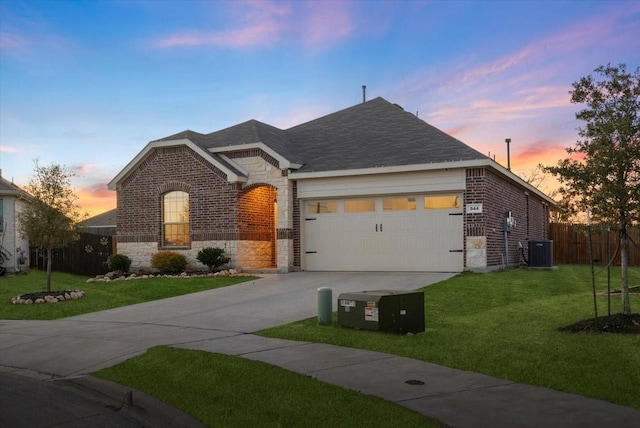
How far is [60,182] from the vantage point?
16906 mm

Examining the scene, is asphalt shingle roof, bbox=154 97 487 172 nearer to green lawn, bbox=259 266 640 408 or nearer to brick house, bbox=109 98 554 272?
brick house, bbox=109 98 554 272

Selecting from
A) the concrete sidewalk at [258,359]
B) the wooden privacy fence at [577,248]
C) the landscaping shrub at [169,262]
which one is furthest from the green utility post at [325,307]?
the wooden privacy fence at [577,248]

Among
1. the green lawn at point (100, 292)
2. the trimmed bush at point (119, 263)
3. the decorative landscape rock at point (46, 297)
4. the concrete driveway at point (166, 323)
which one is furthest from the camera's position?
the trimmed bush at point (119, 263)

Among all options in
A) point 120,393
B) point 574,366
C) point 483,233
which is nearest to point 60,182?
point 120,393

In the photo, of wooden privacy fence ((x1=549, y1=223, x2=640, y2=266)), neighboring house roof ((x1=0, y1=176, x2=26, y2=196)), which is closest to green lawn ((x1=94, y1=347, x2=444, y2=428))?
neighboring house roof ((x1=0, y1=176, x2=26, y2=196))

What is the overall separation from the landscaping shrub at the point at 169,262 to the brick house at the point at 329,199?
2.31 ft

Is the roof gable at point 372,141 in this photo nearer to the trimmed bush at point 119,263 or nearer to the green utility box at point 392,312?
the trimmed bush at point 119,263

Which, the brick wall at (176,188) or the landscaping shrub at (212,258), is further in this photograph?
the brick wall at (176,188)

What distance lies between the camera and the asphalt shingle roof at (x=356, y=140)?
20016 mm

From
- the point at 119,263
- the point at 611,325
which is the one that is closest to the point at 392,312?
the point at 611,325

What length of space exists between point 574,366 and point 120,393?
5.62 meters

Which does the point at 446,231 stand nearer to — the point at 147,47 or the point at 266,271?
the point at 266,271

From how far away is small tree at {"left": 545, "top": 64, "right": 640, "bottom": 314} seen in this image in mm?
9802

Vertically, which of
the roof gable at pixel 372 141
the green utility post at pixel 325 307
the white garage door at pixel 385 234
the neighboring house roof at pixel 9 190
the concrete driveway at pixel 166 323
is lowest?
the concrete driveway at pixel 166 323
